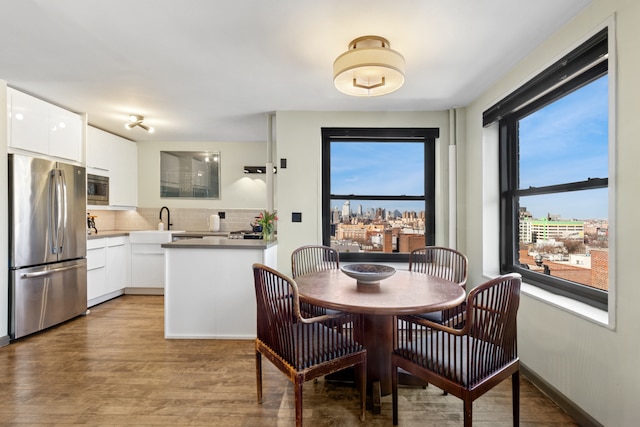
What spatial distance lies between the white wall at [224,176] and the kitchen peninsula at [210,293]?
2197mm

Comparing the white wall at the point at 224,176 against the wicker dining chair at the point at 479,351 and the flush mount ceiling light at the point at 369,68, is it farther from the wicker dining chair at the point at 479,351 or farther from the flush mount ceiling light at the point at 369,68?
the wicker dining chair at the point at 479,351

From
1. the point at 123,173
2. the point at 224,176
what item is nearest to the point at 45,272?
the point at 123,173

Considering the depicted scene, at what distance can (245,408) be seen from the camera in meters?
1.93

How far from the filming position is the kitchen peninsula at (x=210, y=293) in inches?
119

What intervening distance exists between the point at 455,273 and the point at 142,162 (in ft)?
16.0

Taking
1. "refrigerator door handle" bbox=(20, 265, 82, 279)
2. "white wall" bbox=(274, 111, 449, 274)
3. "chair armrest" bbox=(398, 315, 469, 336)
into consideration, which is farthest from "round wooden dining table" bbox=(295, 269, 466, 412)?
"refrigerator door handle" bbox=(20, 265, 82, 279)

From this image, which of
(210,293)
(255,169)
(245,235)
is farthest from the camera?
(255,169)

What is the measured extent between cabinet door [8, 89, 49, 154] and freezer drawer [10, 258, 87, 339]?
1.19m

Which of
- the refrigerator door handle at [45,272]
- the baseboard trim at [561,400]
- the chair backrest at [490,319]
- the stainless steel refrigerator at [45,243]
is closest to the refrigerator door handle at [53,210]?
the stainless steel refrigerator at [45,243]

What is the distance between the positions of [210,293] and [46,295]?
5.55 ft

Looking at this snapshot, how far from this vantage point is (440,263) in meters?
2.75

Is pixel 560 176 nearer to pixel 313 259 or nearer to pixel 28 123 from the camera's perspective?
pixel 313 259

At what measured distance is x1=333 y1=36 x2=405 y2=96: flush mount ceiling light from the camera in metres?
1.88

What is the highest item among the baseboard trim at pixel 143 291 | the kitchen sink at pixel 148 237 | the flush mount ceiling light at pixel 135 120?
the flush mount ceiling light at pixel 135 120
